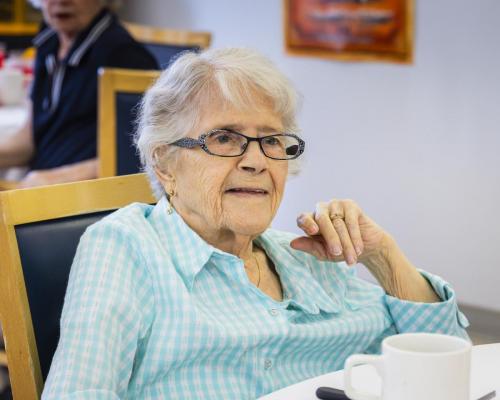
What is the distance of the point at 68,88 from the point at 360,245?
1.98m

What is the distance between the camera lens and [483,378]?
1241 millimetres

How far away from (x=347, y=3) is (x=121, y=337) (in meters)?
2.85

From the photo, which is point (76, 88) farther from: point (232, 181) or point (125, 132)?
point (232, 181)

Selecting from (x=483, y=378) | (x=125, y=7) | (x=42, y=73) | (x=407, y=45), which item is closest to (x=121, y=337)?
(x=483, y=378)

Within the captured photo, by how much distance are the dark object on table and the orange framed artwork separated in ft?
9.05

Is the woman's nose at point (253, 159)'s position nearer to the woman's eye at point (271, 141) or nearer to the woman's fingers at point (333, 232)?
the woman's eye at point (271, 141)

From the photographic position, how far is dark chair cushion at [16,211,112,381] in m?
1.48

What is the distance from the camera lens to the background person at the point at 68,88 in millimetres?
3301

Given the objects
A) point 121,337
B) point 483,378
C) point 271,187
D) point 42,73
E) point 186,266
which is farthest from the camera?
point 42,73

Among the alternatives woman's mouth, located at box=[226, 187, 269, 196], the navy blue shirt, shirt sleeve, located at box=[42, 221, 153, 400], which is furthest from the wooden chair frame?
shirt sleeve, located at box=[42, 221, 153, 400]

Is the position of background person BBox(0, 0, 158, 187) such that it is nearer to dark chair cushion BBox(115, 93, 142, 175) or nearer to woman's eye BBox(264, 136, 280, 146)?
dark chair cushion BBox(115, 93, 142, 175)

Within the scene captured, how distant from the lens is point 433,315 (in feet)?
5.45

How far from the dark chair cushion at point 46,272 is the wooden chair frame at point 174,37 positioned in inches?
89.6

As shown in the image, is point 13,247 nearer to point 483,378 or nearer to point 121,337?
point 121,337
